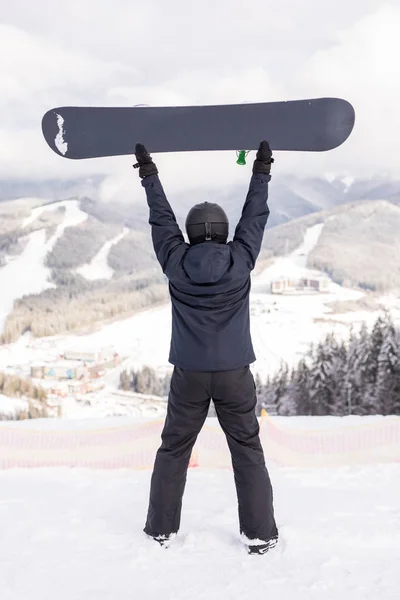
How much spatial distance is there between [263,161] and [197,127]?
3.40ft

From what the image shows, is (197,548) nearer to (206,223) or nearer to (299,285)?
(206,223)

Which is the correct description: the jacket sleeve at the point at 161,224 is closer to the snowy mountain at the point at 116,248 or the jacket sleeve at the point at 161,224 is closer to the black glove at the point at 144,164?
the black glove at the point at 144,164

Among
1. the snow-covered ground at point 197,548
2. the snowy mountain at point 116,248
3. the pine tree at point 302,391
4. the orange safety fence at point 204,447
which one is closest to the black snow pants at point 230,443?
the snow-covered ground at point 197,548

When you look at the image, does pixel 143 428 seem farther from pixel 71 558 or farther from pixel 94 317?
pixel 94 317

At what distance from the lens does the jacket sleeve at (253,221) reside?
2.42 meters

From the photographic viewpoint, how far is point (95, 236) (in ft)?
334

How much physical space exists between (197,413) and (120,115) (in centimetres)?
196

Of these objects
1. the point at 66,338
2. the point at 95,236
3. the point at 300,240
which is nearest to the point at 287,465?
the point at 66,338

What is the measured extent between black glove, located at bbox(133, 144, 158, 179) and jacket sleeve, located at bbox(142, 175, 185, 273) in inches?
1.0

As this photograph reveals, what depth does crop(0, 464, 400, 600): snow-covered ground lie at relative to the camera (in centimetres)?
205

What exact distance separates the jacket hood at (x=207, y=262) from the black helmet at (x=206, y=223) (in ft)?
0.31

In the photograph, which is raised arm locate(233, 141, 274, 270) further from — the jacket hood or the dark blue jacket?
the jacket hood

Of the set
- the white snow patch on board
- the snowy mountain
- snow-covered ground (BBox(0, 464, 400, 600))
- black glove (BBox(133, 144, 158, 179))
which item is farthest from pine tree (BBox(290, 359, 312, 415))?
the snowy mountain

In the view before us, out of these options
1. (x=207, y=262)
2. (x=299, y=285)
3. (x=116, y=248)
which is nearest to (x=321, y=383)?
(x=207, y=262)
